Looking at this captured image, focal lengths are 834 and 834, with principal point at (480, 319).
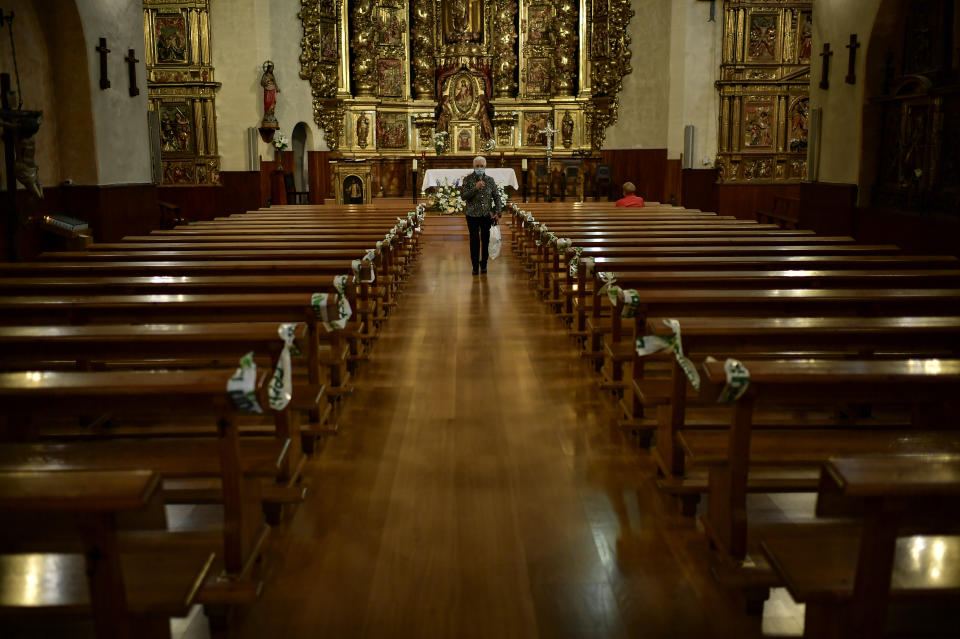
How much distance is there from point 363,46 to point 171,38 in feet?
15.0

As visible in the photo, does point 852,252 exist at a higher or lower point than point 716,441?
higher

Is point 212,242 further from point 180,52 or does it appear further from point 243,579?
point 180,52

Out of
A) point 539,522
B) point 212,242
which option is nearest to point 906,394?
point 539,522

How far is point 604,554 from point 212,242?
5.27 metres

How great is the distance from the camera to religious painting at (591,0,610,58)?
62.0 ft

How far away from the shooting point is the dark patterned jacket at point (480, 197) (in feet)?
34.1

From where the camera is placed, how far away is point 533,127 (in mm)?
20469

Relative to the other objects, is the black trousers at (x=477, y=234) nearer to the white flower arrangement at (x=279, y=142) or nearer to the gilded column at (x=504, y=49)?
the white flower arrangement at (x=279, y=142)

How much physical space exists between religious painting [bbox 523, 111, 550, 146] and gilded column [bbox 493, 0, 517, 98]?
83 cm

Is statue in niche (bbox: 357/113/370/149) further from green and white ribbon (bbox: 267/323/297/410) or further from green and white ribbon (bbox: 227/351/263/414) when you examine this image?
green and white ribbon (bbox: 227/351/263/414)

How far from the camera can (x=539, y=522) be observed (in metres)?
3.57

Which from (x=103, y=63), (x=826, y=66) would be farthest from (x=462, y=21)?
(x=826, y=66)

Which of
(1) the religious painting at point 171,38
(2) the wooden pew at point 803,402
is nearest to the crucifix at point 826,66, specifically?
(2) the wooden pew at point 803,402

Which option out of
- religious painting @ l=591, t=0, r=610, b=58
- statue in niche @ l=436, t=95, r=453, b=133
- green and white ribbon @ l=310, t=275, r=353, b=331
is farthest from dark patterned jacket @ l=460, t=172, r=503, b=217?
statue in niche @ l=436, t=95, r=453, b=133
